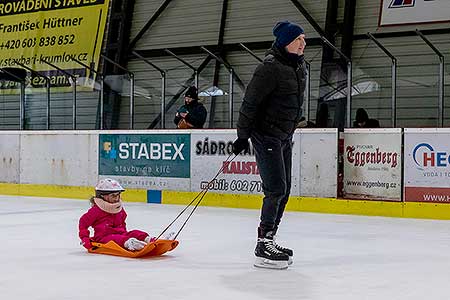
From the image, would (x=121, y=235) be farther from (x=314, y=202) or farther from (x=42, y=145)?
(x=42, y=145)

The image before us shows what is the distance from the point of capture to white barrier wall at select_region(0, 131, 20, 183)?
12.1 m

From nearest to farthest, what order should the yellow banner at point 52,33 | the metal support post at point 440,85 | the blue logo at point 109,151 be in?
1. the metal support post at point 440,85
2. the blue logo at point 109,151
3. the yellow banner at point 52,33

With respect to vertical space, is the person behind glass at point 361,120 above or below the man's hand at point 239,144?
above

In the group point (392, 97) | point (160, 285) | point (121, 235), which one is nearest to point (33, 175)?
point (392, 97)

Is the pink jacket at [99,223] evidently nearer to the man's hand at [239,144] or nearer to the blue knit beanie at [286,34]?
the man's hand at [239,144]

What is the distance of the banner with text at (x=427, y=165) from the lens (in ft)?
27.8

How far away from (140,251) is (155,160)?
A: 19.6 ft

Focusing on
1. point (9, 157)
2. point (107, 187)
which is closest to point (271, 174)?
point (107, 187)

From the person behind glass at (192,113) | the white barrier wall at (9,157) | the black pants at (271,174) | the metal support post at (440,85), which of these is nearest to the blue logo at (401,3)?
the metal support post at (440,85)

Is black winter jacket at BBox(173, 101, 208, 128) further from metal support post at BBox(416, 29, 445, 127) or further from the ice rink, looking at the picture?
metal support post at BBox(416, 29, 445, 127)

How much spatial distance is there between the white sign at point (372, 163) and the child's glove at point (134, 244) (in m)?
4.71

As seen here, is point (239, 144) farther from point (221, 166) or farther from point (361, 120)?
point (361, 120)

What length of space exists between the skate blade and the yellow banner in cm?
1085

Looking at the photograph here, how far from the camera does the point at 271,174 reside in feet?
14.7
